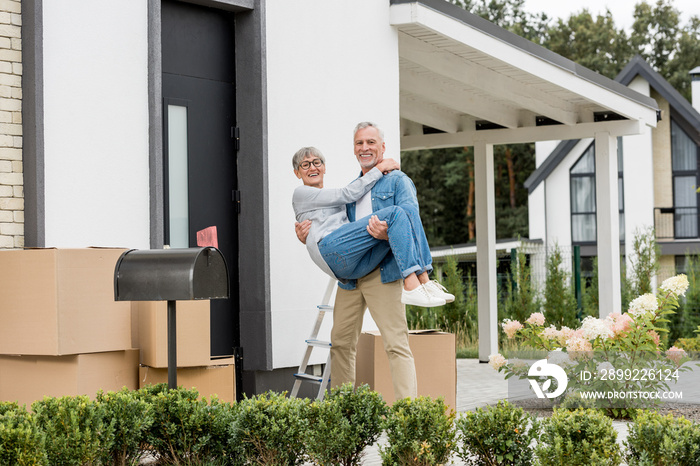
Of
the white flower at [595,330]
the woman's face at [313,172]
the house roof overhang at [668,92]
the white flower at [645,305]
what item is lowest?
the white flower at [595,330]

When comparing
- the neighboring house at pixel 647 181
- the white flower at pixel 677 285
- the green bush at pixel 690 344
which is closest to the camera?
the white flower at pixel 677 285

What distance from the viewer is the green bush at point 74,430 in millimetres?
4340

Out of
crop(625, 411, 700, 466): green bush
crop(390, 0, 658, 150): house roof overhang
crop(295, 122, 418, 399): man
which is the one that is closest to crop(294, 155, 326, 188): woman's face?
crop(295, 122, 418, 399): man

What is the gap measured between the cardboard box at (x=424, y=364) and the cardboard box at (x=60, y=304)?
209 centimetres

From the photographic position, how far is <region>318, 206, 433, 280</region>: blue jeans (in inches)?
217

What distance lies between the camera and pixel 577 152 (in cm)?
2953

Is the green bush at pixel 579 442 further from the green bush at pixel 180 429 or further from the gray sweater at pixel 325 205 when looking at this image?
the gray sweater at pixel 325 205

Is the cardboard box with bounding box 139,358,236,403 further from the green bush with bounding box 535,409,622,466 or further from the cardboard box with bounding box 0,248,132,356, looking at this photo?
the green bush with bounding box 535,409,622,466

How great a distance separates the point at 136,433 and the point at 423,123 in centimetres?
804

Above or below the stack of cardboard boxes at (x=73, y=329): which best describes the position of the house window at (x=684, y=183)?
above

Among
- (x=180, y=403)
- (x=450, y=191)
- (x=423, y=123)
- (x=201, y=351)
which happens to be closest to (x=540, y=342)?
(x=201, y=351)

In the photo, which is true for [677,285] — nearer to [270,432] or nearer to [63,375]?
[270,432]

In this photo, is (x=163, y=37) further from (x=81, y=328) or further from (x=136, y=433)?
(x=136, y=433)

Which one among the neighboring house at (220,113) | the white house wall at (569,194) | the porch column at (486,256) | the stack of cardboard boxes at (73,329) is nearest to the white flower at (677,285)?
the neighboring house at (220,113)
